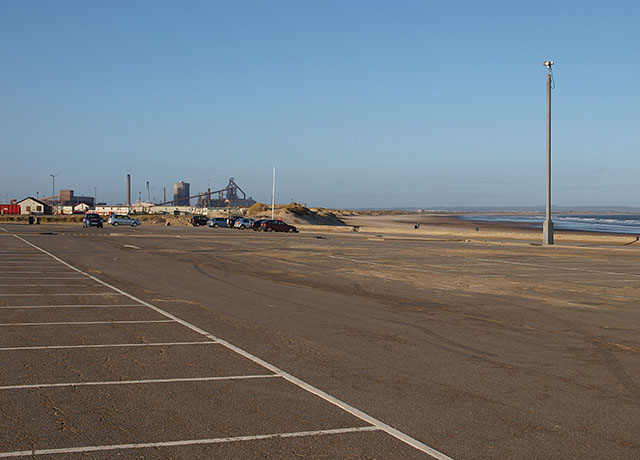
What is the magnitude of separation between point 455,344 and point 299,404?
13.5 ft

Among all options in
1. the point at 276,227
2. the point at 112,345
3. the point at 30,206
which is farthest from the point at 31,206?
the point at 112,345

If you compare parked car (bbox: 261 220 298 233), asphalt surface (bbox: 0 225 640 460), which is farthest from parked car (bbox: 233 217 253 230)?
asphalt surface (bbox: 0 225 640 460)

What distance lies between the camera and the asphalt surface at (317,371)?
18.6 feet

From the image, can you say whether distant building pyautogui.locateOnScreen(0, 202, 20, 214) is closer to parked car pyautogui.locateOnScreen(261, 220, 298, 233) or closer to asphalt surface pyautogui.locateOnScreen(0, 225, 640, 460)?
parked car pyautogui.locateOnScreen(261, 220, 298, 233)

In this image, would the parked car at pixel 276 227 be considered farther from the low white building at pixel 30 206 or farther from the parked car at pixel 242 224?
Result: the low white building at pixel 30 206

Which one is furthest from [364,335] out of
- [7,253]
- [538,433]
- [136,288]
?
[7,253]

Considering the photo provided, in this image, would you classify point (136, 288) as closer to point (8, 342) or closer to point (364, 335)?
point (8, 342)

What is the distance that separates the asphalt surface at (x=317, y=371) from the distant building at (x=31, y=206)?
144m

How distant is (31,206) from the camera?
15075cm

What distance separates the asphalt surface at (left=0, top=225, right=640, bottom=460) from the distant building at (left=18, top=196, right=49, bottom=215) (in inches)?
5681

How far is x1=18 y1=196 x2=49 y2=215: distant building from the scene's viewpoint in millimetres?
149250

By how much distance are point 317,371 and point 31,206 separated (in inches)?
6220

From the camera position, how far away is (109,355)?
9.06 m

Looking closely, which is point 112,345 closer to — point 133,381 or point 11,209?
point 133,381
